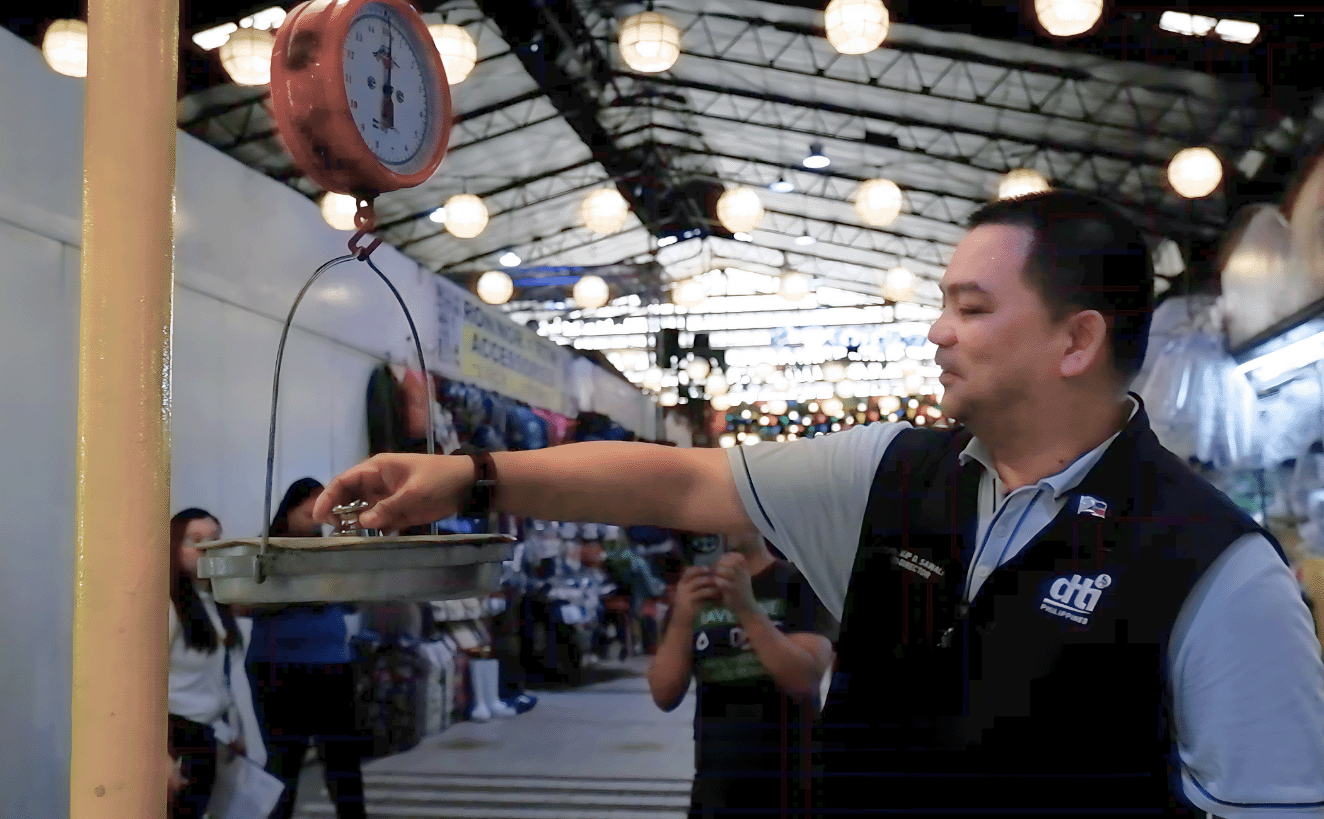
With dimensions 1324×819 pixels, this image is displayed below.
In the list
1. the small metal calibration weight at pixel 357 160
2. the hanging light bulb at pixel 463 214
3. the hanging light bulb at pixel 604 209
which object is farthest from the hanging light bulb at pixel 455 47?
the small metal calibration weight at pixel 357 160

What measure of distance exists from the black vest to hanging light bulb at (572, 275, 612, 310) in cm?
733

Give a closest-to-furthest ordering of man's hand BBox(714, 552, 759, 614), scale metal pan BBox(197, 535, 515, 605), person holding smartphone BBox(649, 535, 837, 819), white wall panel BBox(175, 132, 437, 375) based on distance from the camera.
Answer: scale metal pan BBox(197, 535, 515, 605) < person holding smartphone BBox(649, 535, 837, 819) < man's hand BBox(714, 552, 759, 614) < white wall panel BBox(175, 132, 437, 375)

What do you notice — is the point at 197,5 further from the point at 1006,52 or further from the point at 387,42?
the point at 1006,52

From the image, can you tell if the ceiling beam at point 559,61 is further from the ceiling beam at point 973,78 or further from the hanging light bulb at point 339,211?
the hanging light bulb at point 339,211

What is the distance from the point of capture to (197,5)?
5.01m

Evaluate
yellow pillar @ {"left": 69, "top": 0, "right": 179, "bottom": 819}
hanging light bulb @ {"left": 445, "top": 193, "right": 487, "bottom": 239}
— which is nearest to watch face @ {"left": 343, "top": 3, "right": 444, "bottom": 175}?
yellow pillar @ {"left": 69, "top": 0, "right": 179, "bottom": 819}

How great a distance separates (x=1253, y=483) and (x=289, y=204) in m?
5.29

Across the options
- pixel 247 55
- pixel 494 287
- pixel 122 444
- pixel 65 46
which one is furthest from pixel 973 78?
pixel 122 444

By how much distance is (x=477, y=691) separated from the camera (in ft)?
22.9

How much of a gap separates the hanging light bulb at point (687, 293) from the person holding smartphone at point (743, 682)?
682 centimetres

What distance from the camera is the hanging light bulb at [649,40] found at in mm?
5332

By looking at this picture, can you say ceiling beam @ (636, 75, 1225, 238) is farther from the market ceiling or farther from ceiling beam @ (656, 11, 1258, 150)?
ceiling beam @ (656, 11, 1258, 150)

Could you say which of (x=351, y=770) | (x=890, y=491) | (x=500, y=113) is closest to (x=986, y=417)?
(x=890, y=491)

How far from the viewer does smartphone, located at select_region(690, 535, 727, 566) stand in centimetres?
290
